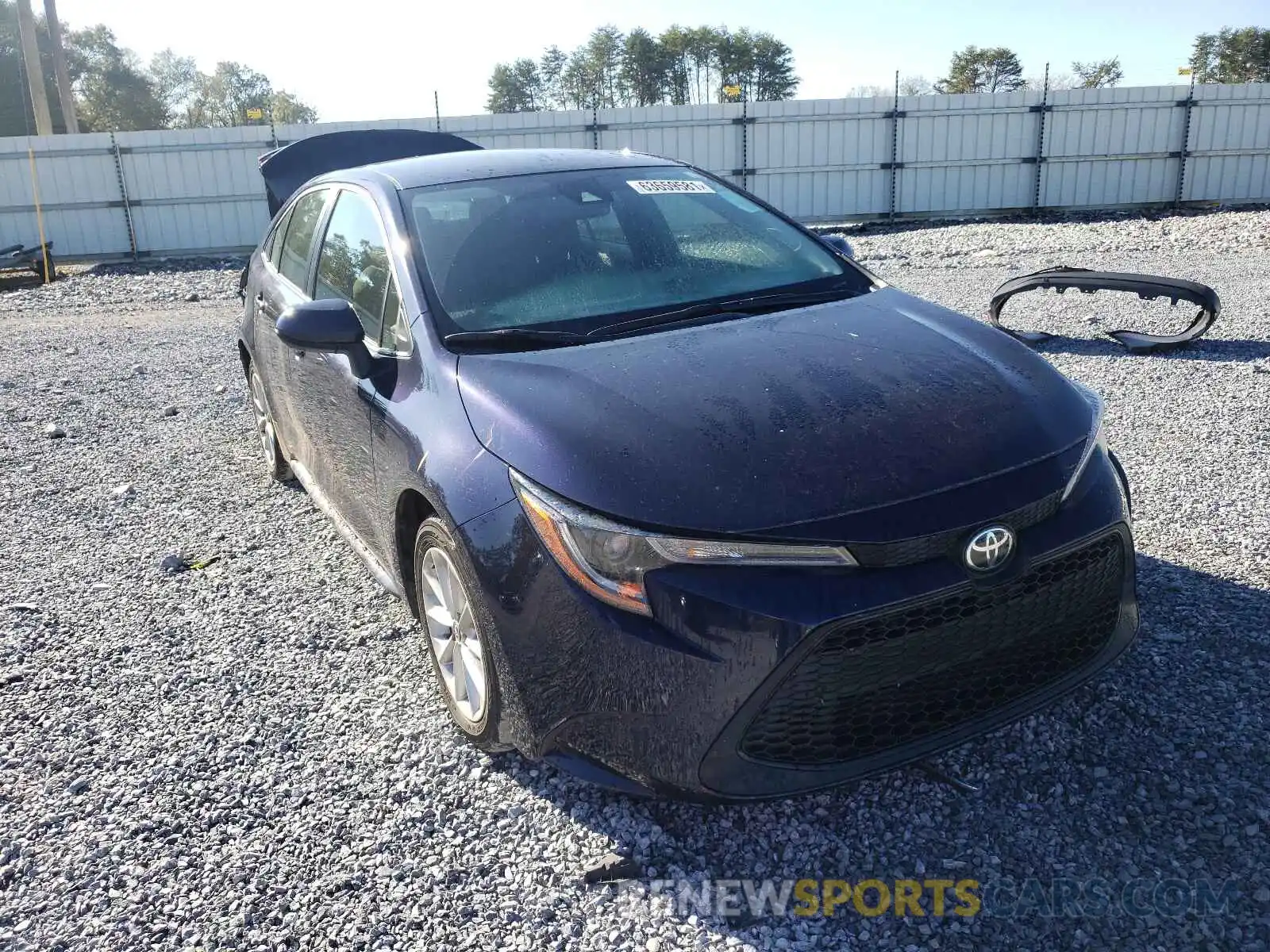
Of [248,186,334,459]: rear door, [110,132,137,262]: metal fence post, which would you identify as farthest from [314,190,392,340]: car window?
[110,132,137,262]: metal fence post

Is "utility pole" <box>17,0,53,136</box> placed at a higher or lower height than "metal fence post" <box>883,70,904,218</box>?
higher

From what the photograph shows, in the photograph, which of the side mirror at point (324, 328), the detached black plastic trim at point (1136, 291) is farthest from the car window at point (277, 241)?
the detached black plastic trim at point (1136, 291)

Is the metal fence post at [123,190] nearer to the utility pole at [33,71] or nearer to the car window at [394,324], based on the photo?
the utility pole at [33,71]

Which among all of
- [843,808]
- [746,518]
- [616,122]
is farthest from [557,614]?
[616,122]

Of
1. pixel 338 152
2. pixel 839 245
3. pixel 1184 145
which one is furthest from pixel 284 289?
pixel 1184 145

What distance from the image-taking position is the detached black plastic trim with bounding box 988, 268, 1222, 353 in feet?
23.0

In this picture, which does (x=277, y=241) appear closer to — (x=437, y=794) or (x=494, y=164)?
(x=494, y=164)

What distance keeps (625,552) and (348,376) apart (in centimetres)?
164

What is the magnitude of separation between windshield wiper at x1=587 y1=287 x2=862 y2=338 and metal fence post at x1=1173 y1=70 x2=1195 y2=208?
18.3m

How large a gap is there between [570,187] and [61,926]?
280 cm

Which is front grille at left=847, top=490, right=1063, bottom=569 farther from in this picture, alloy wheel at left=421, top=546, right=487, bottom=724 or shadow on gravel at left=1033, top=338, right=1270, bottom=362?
shadow on gravel at left=1033, top=338, right=1270, bottom=362

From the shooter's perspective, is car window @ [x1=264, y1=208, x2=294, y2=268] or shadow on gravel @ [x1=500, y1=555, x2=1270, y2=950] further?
car window @ [x1=264, y1=208, x2=294, y2=268]

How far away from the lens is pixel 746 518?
2197 mm

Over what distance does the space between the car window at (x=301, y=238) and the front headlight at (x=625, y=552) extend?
2.43 metres
